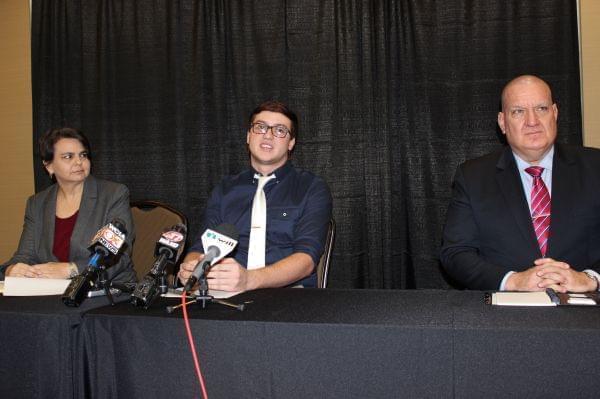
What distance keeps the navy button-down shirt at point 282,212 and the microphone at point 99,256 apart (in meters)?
0.88

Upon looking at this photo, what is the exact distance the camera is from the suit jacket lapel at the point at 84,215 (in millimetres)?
2795

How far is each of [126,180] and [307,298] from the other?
2.35m

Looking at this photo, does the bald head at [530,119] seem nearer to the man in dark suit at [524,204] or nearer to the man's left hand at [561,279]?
the man in dark suit at [524,204]

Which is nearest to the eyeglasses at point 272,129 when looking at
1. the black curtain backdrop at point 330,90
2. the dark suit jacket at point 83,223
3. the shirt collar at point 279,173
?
the shirt collar at point 279,173

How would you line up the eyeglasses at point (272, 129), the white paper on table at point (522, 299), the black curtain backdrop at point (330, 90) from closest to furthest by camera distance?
the white paper on table at point (522, 299) < the eyeglasses at point (272, 129) < the black curtain backdrop at point (330, 90)

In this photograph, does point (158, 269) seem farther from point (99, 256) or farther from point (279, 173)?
point (279, 173)

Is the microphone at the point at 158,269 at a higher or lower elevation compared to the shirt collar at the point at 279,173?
lower

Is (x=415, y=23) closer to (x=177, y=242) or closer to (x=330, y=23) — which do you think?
(x=330, y=23)

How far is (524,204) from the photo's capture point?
7.51 ft

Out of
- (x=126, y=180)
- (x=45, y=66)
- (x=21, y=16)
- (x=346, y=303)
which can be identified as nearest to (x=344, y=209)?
(x=126, y=180)

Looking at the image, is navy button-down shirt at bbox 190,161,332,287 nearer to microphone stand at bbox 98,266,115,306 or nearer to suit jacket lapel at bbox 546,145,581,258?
microphone stand at bbox 98,266,115,306

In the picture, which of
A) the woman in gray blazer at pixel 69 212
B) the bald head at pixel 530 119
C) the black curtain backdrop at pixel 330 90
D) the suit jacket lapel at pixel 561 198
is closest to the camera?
the suit jacket lapel at pixel 561 198

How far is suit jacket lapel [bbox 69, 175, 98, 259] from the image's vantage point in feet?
9.17

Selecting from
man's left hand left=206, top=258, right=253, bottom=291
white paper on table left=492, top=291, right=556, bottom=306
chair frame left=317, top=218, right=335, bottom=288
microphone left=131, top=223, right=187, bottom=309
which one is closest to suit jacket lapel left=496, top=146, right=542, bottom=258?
white paper on table left=492, top=291, right=556, bottom=306
